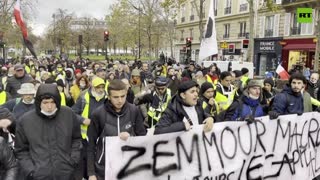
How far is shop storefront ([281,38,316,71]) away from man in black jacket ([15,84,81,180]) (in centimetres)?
2525

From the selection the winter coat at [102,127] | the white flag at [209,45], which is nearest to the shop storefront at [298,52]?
the white flag at [209,45]

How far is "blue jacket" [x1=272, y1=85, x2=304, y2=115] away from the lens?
5180 mm

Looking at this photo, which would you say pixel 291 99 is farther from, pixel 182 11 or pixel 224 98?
pixel 182 11

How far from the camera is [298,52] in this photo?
28.8 m

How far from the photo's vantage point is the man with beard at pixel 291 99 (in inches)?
204

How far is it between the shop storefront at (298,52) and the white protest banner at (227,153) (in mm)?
22783

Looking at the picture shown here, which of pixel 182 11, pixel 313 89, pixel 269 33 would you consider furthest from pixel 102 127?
pixel 182 11

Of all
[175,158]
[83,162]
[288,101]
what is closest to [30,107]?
[83,162]

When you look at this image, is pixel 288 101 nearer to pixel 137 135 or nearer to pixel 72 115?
pixel 137 135

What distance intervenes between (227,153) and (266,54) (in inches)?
1195

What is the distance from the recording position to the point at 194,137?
3998mm

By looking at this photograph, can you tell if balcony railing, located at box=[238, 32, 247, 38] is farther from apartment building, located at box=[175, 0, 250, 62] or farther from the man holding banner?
the man holding banner

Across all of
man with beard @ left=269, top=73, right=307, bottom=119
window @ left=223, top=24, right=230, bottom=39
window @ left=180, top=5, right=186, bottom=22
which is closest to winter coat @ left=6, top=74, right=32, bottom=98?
man with beard @ left=269, top=73, right=307, bottom=119

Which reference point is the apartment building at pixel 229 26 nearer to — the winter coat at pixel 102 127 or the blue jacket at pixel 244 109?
the blue jacket at pixel 244 109
